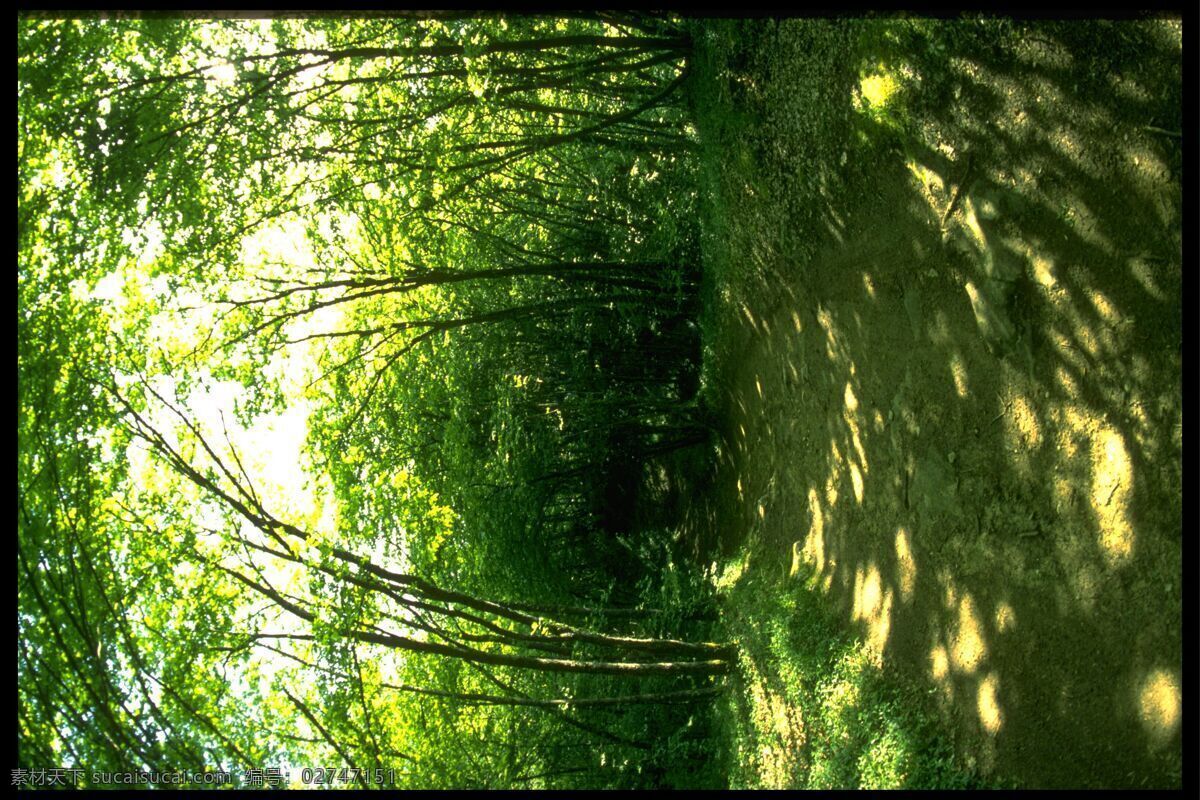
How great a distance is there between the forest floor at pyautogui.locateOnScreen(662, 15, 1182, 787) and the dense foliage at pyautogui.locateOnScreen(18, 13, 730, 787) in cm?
184

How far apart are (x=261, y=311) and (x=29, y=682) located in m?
4.80

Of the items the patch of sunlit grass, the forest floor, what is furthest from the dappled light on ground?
the patch of sunlit grass

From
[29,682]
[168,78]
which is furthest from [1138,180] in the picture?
[168,78]

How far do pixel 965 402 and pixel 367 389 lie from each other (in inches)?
289

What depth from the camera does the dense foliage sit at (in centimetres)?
624

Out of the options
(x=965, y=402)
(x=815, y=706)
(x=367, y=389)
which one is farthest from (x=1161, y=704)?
(x=367, y=389)

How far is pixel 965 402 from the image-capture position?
5164 millimetres

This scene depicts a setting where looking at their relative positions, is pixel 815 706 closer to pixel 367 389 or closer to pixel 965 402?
pixel 965 402

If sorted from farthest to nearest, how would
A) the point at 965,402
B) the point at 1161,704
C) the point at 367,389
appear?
1. the point at 367,389
2. the point at 965,402
3. the point at 1161,704

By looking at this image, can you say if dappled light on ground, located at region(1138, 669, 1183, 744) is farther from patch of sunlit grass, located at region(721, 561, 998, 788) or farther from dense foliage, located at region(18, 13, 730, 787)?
dense foliage, located at region(18, 13, 730, 787)

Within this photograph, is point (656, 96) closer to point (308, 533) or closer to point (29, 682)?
point (308, 533)

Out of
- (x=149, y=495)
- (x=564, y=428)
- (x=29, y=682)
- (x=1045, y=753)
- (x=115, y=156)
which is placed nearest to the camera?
(x=1045, y=753)

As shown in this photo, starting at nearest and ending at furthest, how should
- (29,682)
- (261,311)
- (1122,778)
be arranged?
(1122,778), (29,682), (261,311)

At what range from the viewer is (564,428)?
11586 mm
